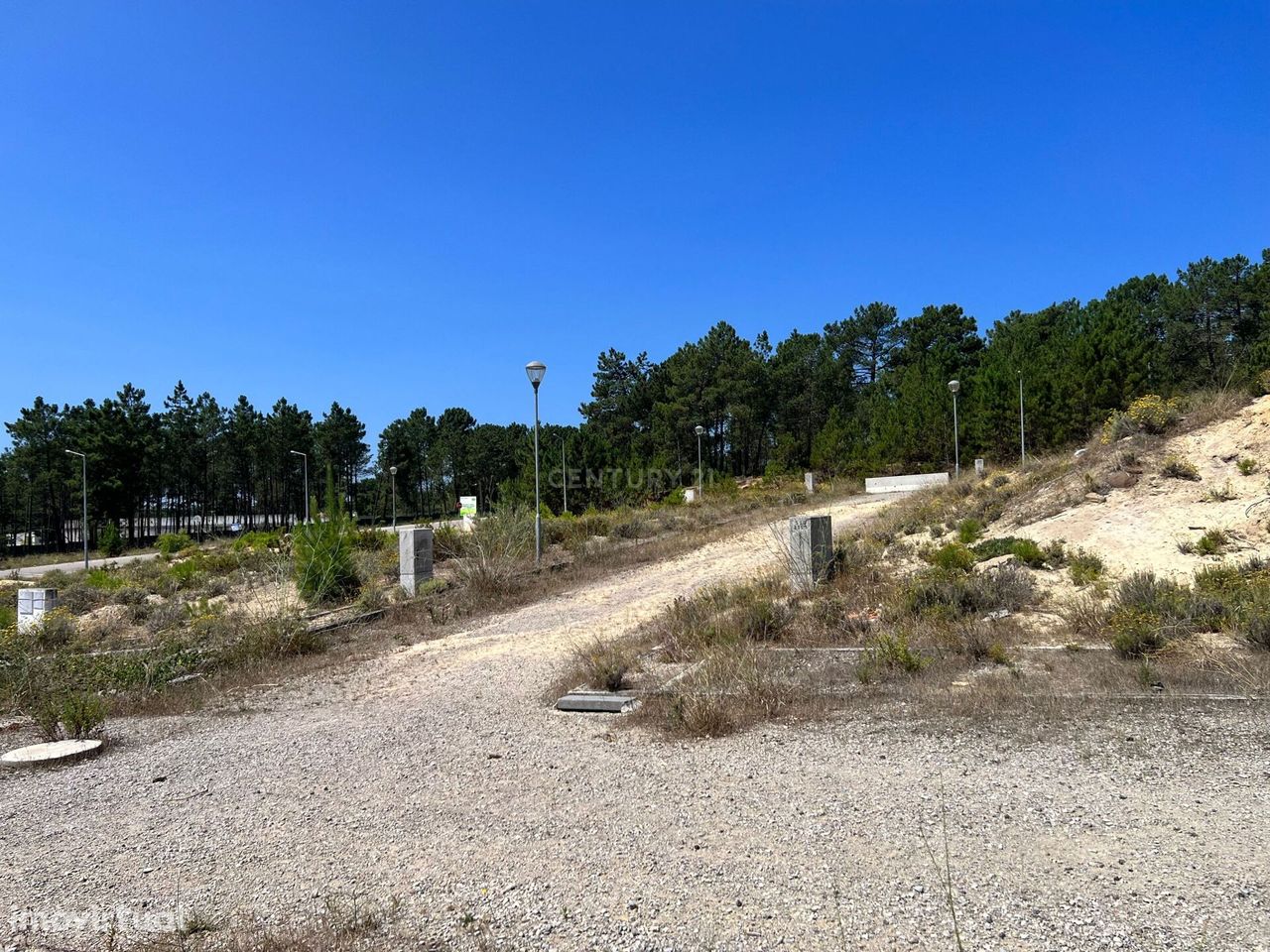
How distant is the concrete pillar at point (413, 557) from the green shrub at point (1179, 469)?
12.5 meters

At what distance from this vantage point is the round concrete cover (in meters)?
5.86

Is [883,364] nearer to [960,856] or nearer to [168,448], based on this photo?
[168,448]

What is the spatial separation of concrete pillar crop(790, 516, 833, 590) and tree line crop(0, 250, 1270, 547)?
25.8m

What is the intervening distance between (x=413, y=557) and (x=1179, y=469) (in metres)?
12.9

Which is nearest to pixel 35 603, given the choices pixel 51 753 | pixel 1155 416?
pixel 51 753

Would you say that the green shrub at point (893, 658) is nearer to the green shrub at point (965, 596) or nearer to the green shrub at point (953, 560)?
the green shrub at point (965, 596)

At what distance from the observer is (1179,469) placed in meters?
13.2

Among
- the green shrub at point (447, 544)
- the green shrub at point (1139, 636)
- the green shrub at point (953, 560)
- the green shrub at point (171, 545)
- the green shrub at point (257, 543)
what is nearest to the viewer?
the green shrub at point (1139, 636)

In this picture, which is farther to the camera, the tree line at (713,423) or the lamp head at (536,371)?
the tree line at (713,423)

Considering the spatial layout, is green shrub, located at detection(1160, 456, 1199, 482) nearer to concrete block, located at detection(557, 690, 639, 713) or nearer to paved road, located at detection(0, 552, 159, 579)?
concrete block, located at detection(557, 690, 639, 713)

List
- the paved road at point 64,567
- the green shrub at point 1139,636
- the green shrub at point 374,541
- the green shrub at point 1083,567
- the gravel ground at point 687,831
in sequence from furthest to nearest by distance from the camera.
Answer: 1. the paved road at point 64,567
2. the green shrub at point 374,541
3. the green shrub at point 1083,567
4. the green shrub at point 1139,636
5. the gravel ground at point 687,831

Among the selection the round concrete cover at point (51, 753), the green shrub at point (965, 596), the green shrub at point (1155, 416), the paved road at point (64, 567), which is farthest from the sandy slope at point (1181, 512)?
the paved road at point (64, 567)

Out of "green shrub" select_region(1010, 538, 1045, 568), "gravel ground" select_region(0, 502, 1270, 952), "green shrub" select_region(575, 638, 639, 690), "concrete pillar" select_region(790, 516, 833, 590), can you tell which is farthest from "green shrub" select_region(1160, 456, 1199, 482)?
"green shrub" select_region(575, 638, 639, 690)

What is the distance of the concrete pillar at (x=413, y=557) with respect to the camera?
1434 centimetres
